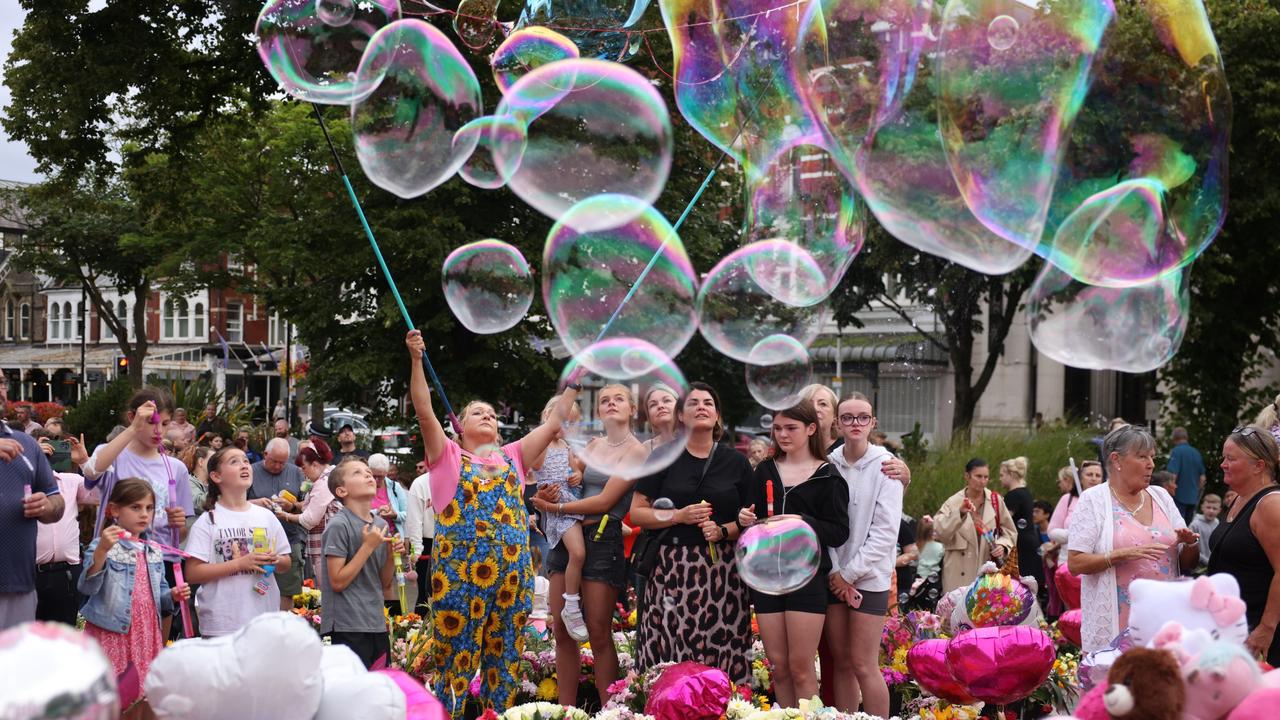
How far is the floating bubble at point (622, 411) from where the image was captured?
247 inches

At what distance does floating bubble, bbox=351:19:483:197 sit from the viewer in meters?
6.54

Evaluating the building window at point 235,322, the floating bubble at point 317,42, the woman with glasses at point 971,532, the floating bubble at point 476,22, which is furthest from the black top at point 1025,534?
the building window at point 235,322

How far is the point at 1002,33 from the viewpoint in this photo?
18.1 feet

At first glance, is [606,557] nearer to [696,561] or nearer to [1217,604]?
[696,561]

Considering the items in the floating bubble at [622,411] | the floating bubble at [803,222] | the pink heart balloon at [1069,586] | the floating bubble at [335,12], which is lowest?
the pink heart balloon at [1069,586]

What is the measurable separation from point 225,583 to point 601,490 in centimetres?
207

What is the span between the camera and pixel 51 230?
40.9m

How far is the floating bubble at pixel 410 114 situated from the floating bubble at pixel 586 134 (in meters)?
0.28

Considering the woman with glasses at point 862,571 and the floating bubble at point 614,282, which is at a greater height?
the floating bubble at point 614,282

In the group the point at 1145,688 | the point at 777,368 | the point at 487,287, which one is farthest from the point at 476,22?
the point at 1145,688

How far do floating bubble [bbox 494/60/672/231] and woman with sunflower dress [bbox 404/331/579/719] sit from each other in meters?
1.41

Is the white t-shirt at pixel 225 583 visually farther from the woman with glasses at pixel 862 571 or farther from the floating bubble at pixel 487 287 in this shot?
Answer: the woman with glasses at pixel 862 571

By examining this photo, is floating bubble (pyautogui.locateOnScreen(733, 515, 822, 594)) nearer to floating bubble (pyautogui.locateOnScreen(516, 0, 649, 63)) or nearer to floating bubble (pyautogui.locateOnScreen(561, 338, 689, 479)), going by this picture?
floating bubble (pyautogui.locateOnScreen(561, 338, 689, 479))

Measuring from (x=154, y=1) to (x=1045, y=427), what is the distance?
1537 cm
